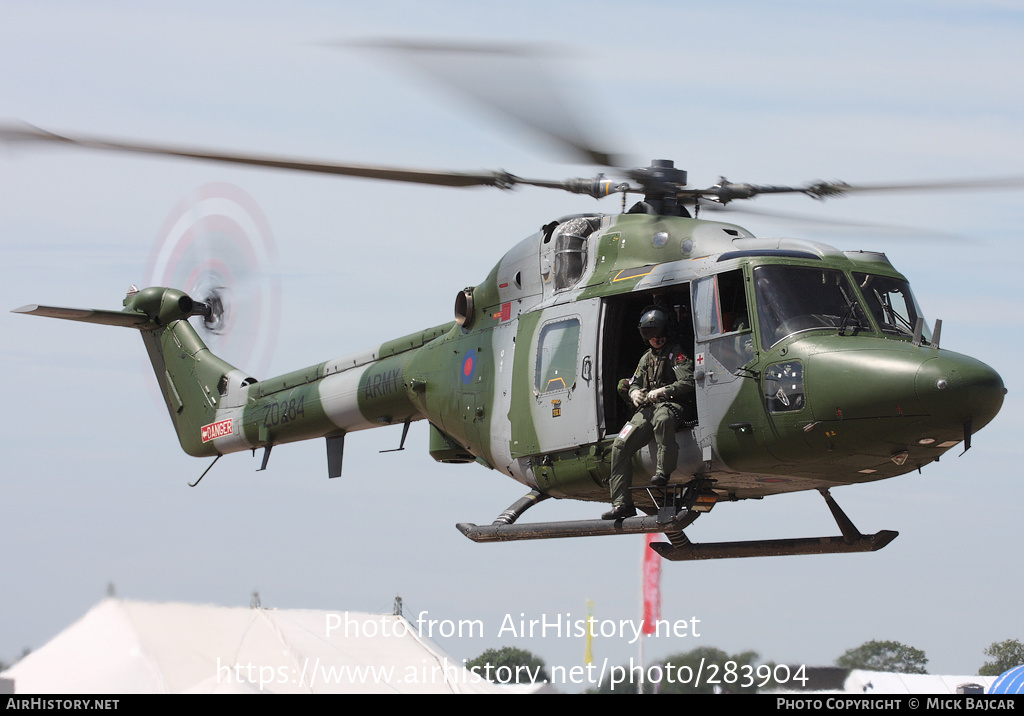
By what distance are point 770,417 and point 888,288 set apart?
5.56 feet

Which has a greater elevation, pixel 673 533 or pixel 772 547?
pixel 673 533

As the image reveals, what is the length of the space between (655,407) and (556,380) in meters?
1.20

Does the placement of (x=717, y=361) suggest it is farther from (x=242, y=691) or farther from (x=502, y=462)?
(x=242, y=691)

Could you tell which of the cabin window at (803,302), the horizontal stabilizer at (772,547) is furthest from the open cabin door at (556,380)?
the cabin window at (803,302)

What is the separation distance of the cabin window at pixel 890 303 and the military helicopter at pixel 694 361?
0.02 meters

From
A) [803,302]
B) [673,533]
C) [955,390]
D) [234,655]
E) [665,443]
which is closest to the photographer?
[955,390]

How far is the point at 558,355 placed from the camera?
1152 centimetres

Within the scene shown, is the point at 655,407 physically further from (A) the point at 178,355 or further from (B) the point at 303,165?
(A) the point at 178,355

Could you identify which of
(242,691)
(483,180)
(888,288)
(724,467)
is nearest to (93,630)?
(242,691)

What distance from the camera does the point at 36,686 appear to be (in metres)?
15.6

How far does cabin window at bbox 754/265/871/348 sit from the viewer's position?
9945mm

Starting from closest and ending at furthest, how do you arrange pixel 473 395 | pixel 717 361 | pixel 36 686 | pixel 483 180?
1. pixel 717 361
2. pixel 483 180
3. pixel 473 395
4. pixel 36 686

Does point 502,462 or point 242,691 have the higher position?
point 502,462

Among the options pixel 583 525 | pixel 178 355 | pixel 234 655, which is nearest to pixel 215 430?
pixel 178 355
